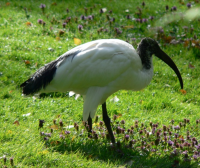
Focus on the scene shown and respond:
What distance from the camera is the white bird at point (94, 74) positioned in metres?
4.18

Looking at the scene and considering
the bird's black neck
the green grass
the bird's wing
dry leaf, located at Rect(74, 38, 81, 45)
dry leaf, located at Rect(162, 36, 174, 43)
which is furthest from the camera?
dry leaf, located at Rect(162, 36, 174, 43)

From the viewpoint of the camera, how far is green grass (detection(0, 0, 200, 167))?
3834 millimetres

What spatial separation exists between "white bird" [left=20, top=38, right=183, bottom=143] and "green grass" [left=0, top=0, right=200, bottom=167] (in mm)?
481

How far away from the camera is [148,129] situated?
471cm

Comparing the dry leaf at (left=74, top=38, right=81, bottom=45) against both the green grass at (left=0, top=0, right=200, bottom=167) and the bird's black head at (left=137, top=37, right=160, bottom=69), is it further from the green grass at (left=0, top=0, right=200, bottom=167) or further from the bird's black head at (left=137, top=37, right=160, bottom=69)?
the bird's black head at (left=137, top=37, right=160, bottom=69)

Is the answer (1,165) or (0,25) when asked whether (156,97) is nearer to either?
(1,165)

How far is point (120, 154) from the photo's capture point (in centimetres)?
402

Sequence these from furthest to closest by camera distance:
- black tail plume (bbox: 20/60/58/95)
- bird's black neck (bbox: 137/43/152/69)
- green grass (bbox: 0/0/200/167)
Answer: bird's black neck (bbox: 137/43/152/69), black tail plume (bbox: 20/60/58/95), green grass (bbox: 0/0/200/167)

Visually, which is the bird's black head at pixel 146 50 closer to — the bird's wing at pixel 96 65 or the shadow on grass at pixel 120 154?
the bird's wing at pixel 96 65

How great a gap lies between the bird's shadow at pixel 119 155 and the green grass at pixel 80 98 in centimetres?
1

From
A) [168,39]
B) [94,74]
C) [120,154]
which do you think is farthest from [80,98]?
[168,39]

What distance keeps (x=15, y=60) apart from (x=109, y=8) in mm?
3709

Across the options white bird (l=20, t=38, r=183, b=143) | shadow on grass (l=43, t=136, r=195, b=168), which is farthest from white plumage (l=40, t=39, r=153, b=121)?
shadow on grass (l=43, t=136, r=195, b=168)

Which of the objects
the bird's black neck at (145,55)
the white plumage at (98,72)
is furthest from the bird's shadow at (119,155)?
the bird's black neck at (145,55)
